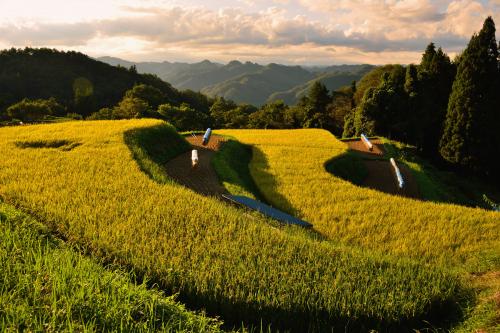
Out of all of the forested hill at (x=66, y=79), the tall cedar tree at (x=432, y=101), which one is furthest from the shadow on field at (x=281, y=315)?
the forested hill at (x=66, y=79)

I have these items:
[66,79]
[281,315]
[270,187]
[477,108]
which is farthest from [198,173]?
[66,79]

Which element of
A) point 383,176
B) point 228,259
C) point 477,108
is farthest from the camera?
point 477,108

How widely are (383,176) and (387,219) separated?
10.8 meters

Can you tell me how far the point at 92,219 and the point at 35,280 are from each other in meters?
3.23

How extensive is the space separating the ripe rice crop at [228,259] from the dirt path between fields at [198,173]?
8.53ft

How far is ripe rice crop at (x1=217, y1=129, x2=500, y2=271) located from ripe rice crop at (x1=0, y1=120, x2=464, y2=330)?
18.7 inches

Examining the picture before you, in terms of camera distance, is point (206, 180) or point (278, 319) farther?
point (206, 180)

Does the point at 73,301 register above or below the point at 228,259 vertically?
above

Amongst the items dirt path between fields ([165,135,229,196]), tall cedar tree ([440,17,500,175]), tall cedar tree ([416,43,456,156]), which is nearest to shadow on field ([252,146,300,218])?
dirt path between fields ([165,135,229,196])

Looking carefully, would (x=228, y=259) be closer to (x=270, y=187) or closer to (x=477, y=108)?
(x=270, y=187)

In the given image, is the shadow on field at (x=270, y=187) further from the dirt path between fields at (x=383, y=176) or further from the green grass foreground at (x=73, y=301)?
the green grass foreground at (x=73, y=301)

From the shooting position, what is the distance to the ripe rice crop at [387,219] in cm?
956

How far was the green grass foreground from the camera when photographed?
14.4ft

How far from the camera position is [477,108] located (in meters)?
30.8
